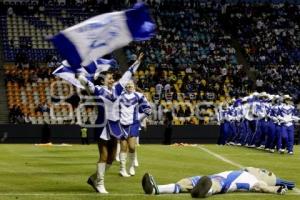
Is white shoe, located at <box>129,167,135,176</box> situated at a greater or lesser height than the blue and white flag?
lesser

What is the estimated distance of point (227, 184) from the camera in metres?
12.5

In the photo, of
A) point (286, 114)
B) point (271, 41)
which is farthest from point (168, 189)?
point (271, 41)

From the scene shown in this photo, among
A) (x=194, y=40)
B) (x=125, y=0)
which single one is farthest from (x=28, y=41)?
(x=194, y=40)

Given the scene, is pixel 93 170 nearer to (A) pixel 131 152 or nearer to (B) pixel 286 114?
(A) pixel 131 152

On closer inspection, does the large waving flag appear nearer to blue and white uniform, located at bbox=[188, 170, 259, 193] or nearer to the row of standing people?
blue and white uniform, located at bbox=[188, 170, 259, 193]

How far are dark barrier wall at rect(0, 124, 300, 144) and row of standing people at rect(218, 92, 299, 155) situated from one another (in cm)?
328

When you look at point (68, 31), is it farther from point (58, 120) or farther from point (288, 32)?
point (288, 32)

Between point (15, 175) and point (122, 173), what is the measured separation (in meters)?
2.46

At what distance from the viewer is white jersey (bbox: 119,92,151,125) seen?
55.6 ft

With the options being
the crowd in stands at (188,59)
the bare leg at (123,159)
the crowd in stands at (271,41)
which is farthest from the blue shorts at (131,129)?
the crowd in stands at (271,41)

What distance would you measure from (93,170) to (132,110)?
6.80 feet

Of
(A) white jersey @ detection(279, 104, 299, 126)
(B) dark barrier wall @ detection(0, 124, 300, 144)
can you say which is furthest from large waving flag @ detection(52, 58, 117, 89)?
(B) dark barrier wall @ detection(0, 124, 300, 144)

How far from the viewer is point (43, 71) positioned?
137 feet

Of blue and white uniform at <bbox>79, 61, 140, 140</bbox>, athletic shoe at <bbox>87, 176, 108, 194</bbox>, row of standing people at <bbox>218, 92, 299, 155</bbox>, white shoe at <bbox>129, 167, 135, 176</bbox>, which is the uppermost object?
blue and white uniform at <bbox>79, 61, 140, 140</bbox>
